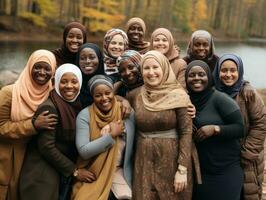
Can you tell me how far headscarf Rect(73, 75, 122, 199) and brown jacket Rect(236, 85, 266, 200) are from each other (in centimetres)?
113

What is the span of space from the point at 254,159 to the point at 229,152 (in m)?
0.28

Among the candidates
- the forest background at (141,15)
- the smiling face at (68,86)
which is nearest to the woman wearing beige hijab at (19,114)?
the smiling face at (68,86)

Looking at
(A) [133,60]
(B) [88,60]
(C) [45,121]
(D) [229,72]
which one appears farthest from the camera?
(B) [88,60]

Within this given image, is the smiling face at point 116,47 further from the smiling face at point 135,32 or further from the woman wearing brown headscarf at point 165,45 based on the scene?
the smiling face at point 135,32

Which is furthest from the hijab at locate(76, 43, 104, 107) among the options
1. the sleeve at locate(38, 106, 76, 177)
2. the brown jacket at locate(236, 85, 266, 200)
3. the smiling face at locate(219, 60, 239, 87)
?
the brown jacket at locate(236, 85, 266, 200)

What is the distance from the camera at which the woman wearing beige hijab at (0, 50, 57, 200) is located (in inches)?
136

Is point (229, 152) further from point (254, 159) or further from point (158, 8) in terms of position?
point (158, 8)

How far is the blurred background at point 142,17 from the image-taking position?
89.8 feet

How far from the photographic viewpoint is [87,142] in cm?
347

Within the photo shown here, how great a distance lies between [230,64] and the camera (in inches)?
150

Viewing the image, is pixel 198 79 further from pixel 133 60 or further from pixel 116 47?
pixel 116 47

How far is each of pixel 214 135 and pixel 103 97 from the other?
0.97 m

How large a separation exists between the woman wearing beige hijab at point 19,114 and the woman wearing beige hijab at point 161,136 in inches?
29.8

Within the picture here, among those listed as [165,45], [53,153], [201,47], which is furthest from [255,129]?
[53,153]
